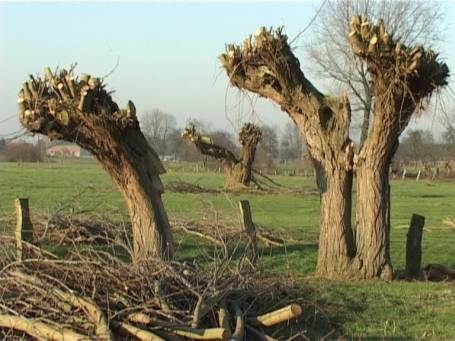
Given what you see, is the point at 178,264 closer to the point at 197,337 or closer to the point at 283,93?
the point at 197,337

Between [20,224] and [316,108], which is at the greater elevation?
[316,108]

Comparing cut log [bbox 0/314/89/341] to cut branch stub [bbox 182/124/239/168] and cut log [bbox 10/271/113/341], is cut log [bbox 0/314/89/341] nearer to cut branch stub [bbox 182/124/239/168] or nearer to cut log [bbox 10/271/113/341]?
cut log [bbox 10/271/113/341]

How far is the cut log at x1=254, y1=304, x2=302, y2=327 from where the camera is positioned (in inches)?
319

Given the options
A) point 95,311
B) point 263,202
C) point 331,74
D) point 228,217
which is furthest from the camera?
point 331,74

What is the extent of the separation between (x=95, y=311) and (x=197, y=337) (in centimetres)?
110

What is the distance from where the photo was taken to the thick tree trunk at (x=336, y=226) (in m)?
12.2

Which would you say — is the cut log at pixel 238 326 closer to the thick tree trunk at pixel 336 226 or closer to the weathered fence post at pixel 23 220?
the thick tree trunk at pixel 336 226

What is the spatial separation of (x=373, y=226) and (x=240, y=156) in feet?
92.4

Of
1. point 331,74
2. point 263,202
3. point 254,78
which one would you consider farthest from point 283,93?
point 331,74

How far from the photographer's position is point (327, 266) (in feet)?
40.3

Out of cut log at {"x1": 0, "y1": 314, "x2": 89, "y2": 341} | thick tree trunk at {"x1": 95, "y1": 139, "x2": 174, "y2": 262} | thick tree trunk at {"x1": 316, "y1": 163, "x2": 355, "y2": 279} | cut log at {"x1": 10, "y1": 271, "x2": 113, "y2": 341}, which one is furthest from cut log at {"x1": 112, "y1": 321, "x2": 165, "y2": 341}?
thick tree trunk at {"x1": 316, "y1": 163, "x2": 355, "y2": 279}

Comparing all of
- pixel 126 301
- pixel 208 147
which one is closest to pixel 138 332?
pixel 126 301

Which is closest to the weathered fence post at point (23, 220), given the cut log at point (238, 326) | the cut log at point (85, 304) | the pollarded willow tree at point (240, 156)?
the cut log at point (85, 304)

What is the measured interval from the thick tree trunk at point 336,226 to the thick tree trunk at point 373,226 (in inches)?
9.4
